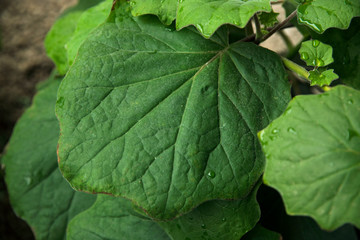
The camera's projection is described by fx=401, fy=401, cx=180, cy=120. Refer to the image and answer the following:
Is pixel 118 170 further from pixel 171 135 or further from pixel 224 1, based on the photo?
pixel 224 1

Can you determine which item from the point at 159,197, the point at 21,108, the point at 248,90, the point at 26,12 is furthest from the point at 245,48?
the point at 26,12

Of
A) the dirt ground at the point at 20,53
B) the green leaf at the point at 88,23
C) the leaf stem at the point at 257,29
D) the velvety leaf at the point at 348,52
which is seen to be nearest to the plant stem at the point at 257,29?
the leaf stem at the point at 257,29

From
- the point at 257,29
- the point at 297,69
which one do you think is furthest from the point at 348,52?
the point at 257,29

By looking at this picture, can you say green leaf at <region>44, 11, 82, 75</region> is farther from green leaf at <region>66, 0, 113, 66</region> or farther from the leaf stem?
the leaf stem

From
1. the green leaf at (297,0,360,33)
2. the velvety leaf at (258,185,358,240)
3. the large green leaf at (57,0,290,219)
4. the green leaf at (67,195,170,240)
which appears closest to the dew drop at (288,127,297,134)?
the large green leaf at (57,0,290,219)

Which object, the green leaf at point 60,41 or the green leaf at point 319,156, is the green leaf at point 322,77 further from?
the green leaf at point 60,41

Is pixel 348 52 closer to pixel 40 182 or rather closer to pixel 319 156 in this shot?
pixel 319 156
